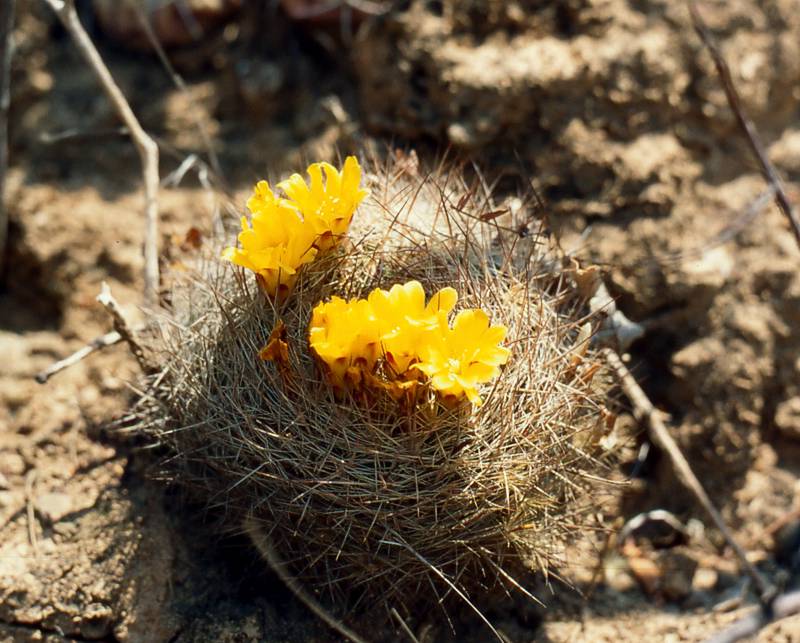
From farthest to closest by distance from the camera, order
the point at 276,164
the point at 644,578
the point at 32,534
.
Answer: the point at 276,164 → the point at 644,578 → the point at 32,534

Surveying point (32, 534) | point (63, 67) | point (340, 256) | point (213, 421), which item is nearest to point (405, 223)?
point (340, 256)

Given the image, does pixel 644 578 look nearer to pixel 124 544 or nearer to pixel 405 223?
pixel 405 223

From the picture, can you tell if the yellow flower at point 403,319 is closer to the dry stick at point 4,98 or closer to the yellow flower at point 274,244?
the yellow flower at point 274,244

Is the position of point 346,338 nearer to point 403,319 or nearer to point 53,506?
point 403,319

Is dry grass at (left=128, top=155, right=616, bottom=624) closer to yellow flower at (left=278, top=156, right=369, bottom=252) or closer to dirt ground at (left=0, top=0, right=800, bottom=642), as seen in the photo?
yellow flower at (left=278, top=156, right=369, bottom=252)

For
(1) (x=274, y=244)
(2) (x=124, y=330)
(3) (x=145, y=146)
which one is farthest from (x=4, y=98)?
(1) (x=274, y=244)

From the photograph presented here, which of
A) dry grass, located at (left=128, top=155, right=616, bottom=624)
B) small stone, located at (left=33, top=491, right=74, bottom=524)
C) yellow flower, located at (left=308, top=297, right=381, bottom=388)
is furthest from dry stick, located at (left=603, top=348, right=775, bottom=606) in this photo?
small stone, located at (left=33, top=491, right=74, bottom=524)

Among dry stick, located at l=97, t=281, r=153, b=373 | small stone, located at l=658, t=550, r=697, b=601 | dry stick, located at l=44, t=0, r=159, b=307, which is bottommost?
small stone, located at l=658, t=550, r=697, b=601
